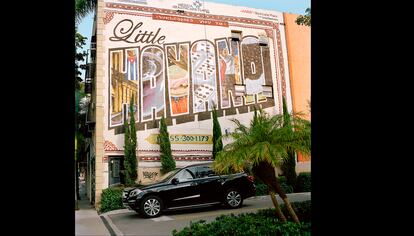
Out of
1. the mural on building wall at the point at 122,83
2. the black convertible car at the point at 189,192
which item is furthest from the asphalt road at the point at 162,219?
the mural on building wall at the point at 122,83

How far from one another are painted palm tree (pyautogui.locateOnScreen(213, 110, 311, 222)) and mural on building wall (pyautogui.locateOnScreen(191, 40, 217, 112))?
1088 cm

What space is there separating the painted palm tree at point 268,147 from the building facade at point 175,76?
8625 millimetres

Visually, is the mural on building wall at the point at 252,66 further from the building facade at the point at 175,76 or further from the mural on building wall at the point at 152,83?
the mural on building wall at the point at 152,83

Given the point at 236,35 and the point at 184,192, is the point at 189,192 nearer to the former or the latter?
the point at 184,192

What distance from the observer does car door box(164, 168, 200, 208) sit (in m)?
13.4

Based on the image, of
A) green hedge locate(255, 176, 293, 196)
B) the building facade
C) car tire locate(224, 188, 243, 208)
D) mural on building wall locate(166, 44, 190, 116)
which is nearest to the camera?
car tire locate(224, 188, 243, 208)

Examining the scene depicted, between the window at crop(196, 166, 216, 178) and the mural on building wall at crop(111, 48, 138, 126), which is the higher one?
the mural on building wall at crop(111, 48, 138, 126)

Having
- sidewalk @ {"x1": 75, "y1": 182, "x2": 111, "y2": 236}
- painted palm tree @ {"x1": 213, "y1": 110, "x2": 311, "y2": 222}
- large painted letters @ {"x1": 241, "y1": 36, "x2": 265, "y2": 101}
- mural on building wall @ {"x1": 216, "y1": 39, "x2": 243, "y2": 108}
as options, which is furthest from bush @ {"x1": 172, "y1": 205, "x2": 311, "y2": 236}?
large painted letters @ {"x1": 241, "y1": 36, "x2": 265, "y2": 101}

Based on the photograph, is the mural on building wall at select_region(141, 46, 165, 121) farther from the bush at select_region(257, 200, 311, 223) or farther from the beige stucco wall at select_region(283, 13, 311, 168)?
the bush at select_region(257, 200, 311, 223)
